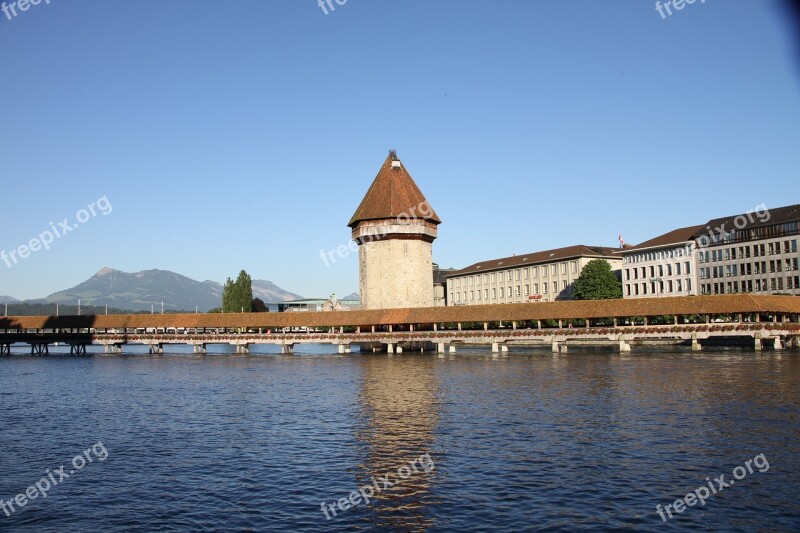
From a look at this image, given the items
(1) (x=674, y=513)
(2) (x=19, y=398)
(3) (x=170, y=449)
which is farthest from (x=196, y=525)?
(2) (x=19, y=398)

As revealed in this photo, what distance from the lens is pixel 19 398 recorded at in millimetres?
28109

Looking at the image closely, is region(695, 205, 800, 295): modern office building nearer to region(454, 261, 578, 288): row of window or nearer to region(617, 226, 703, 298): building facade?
region(617, 226, 703, 298): building facade

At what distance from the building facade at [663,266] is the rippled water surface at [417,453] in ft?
147

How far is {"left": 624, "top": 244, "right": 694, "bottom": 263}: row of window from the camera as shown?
240 feet

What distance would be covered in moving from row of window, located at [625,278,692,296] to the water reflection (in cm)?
4832

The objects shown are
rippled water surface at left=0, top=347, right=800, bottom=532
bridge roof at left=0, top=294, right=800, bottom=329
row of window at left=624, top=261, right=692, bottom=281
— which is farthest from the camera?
row of window at left=624, top=261, right=692, bottom=281

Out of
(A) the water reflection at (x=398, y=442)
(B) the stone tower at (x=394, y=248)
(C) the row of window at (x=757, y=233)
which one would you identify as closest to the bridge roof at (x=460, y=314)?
(B) the stone tower at (x=394, y=248)

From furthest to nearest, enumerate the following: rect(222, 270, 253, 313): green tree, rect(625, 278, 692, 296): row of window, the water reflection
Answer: rect(222, 270, 253, 313): green tree < rect(625, 278, 692, 296): row of window < the water reflection

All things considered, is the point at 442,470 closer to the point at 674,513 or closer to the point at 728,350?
the point at 674,513

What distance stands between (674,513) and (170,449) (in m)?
11.4

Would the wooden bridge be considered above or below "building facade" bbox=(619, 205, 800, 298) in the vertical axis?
below

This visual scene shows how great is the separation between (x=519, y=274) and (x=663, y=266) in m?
21.2

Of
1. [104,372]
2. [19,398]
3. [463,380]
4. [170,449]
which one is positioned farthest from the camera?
[104,372]

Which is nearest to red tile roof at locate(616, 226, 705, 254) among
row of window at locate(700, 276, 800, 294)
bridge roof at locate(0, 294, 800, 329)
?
row of window at locate(700, 276, 800, 294)
